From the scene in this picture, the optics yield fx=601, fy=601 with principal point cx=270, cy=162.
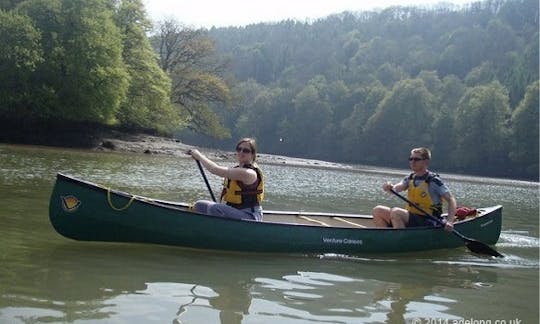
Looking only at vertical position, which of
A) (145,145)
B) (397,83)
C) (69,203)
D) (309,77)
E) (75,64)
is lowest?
(145,145)

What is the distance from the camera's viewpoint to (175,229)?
321 inches

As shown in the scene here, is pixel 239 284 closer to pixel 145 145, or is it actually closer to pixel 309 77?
pixel 145 145

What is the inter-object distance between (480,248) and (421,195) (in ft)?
4.58

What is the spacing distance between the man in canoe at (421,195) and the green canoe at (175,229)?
618 millimetres

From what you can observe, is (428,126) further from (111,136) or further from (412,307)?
(412,307)

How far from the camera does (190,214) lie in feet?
26.7

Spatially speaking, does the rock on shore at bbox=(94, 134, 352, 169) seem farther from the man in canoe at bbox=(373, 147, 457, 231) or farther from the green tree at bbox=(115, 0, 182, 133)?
the man in canoe at bbox=(373, 147, 457, 231)

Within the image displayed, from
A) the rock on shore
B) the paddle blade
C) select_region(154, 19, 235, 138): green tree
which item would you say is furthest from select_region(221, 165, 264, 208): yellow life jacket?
select_region(154, 19, 235, 138): green tree

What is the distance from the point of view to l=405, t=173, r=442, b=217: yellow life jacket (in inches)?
384

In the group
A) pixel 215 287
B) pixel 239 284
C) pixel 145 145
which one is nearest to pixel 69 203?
pixel 215 287

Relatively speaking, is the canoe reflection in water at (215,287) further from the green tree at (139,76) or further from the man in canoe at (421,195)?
the green tree at (139,76)

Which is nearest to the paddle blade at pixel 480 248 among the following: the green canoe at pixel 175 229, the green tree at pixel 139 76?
the green canoe at pixel 175 229

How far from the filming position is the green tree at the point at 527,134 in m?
65.6

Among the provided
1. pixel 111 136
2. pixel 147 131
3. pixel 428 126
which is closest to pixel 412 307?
pixel 111 136
